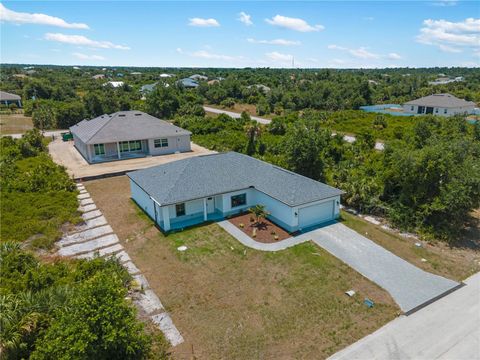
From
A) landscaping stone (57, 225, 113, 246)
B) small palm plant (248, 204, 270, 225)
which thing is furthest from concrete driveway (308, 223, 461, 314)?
landscaping stone (57, 225, 113, 246)

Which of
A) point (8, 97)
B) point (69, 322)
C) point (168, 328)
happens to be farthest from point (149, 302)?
point (8, 97)

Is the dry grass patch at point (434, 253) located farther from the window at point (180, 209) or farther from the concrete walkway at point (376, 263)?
the window at point (180, 209)

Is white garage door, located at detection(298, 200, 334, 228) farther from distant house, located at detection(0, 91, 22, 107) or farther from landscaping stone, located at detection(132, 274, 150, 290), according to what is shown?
distant house, located at detection(0, 91, 22, 107)

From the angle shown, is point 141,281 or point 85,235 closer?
point 141,281

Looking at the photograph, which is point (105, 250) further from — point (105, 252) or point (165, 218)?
point (165, 218)

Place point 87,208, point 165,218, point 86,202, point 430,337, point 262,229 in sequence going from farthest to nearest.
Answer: point 86,202 → point 87,208 → point 262,229 → point 165,218 → point 430,337

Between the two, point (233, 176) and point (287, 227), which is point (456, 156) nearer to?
point (287, 227)

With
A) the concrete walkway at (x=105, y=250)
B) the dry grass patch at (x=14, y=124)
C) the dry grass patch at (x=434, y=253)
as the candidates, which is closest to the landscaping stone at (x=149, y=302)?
the concrete walkway at (x=105, y=250)
